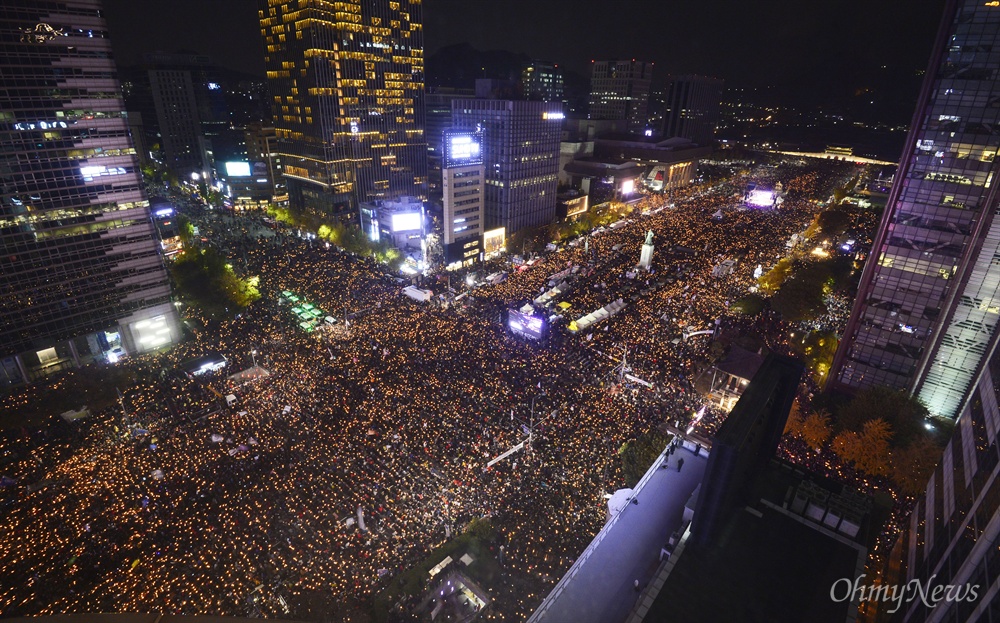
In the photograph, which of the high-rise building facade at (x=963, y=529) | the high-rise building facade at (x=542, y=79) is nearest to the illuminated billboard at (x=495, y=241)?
the high-rise building facade at (x=963, y=529)

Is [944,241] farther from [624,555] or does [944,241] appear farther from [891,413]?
[624,555]

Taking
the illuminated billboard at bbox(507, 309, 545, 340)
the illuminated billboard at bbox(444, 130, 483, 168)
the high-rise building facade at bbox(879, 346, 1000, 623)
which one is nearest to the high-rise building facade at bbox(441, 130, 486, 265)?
the illuminated billboard at bbox(444, 130, 483, 168)

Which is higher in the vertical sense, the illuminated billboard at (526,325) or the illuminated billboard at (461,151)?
the illuminated billboard at (461,151)

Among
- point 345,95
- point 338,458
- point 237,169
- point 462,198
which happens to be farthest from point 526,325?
point 237,169

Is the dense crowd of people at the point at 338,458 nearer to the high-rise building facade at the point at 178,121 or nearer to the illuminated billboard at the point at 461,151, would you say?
the illuminated billboard at the point at 461,151

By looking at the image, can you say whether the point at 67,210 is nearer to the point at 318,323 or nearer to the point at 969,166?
the point at 318,323

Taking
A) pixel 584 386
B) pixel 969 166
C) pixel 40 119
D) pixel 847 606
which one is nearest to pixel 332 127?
pixel 40 119

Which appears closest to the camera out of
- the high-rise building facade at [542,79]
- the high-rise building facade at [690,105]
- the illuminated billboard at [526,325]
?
the illuminated billboard at [526,325]
